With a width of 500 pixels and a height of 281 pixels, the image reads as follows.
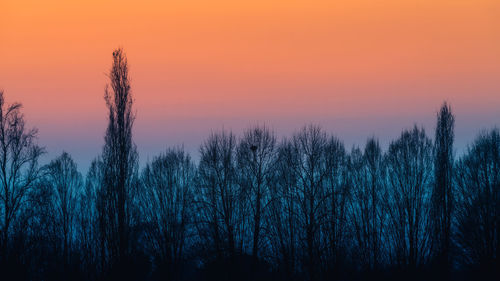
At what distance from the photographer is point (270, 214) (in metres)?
37.8

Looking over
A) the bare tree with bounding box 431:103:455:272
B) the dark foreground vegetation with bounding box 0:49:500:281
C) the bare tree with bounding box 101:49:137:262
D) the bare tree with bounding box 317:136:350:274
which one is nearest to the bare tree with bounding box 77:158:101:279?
the dark foreground vegetation with bounding box 0:49:500:281

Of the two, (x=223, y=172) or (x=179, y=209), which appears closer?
(x=223, y=172)

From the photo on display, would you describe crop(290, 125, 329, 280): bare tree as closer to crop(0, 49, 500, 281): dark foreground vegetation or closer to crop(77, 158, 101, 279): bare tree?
crop(0, 49, 500, 281): dark foreground vegetation

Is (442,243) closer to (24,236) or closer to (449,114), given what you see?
(449,114)

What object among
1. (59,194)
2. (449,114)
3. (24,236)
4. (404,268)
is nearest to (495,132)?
(449,114)

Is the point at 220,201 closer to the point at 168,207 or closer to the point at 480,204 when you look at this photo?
the point at 168,207

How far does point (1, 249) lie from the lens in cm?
2803

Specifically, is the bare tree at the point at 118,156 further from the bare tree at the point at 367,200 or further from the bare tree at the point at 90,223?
the bare tree at the point at 367,200

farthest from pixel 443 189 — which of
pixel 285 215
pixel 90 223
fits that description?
pixel 90 223

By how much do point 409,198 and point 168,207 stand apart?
19518 millimetres

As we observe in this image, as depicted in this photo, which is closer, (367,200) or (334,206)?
(334,206)

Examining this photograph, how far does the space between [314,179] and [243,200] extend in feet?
20.2

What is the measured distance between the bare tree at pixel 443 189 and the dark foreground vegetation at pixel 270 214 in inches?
3.3

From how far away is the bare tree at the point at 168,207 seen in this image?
39562mm
